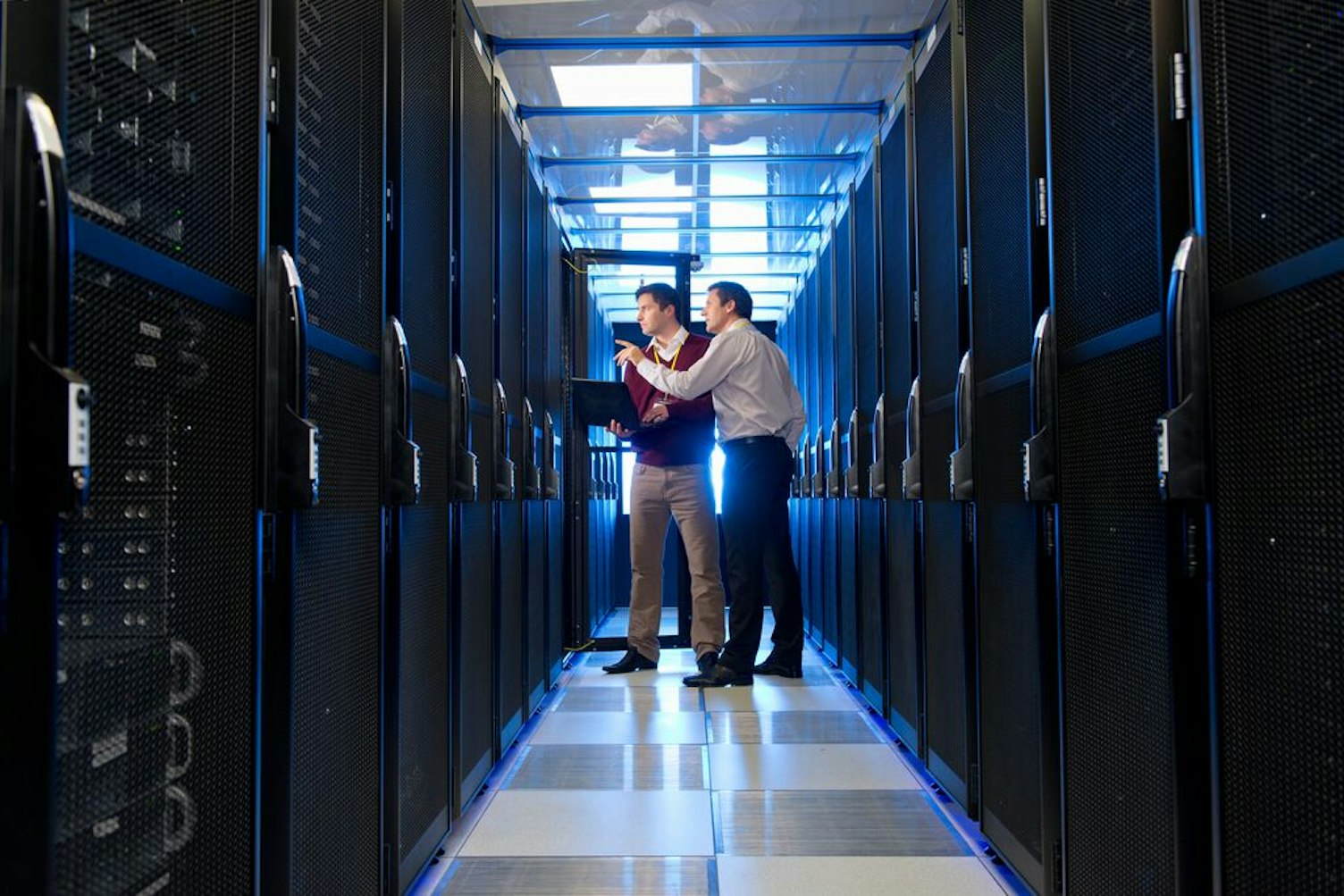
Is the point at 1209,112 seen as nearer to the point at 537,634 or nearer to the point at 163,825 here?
the point at 163,825

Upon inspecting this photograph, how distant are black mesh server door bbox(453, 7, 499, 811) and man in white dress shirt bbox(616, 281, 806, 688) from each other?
1.54m

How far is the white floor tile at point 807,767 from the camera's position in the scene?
3002 mm

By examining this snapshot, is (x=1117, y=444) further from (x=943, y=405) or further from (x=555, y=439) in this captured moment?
(x=555, y=439)

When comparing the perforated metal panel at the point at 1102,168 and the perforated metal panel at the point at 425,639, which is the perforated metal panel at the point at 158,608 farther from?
the perforated metal panel at the point at 1102,168

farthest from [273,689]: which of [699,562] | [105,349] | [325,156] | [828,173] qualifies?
[828,173]

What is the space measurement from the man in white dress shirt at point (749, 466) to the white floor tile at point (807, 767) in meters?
1.14

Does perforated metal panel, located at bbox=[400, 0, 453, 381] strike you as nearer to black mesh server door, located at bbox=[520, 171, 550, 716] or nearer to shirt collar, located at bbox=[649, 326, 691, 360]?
black mesh server door, located at bbox=[520, 171, 550, 716]

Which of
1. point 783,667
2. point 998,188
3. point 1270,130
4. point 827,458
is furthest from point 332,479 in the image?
point 827,458

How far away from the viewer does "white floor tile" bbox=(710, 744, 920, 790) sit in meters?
3.00

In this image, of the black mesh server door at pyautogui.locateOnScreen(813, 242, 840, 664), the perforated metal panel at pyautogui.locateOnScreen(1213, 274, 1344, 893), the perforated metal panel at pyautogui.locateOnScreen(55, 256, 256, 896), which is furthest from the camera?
the black mesh server door at pyautogui.locateOnScreen(813, 242, 840, 664)

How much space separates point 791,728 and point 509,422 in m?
1.45

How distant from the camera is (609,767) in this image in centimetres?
320

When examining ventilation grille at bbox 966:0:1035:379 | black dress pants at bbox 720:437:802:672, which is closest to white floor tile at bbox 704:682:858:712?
black dress pants at bbox 720:437:802:672

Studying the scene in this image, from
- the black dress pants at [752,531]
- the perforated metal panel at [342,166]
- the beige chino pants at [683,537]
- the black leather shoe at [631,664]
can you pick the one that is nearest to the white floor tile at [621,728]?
the black dress pants at [752,531]
